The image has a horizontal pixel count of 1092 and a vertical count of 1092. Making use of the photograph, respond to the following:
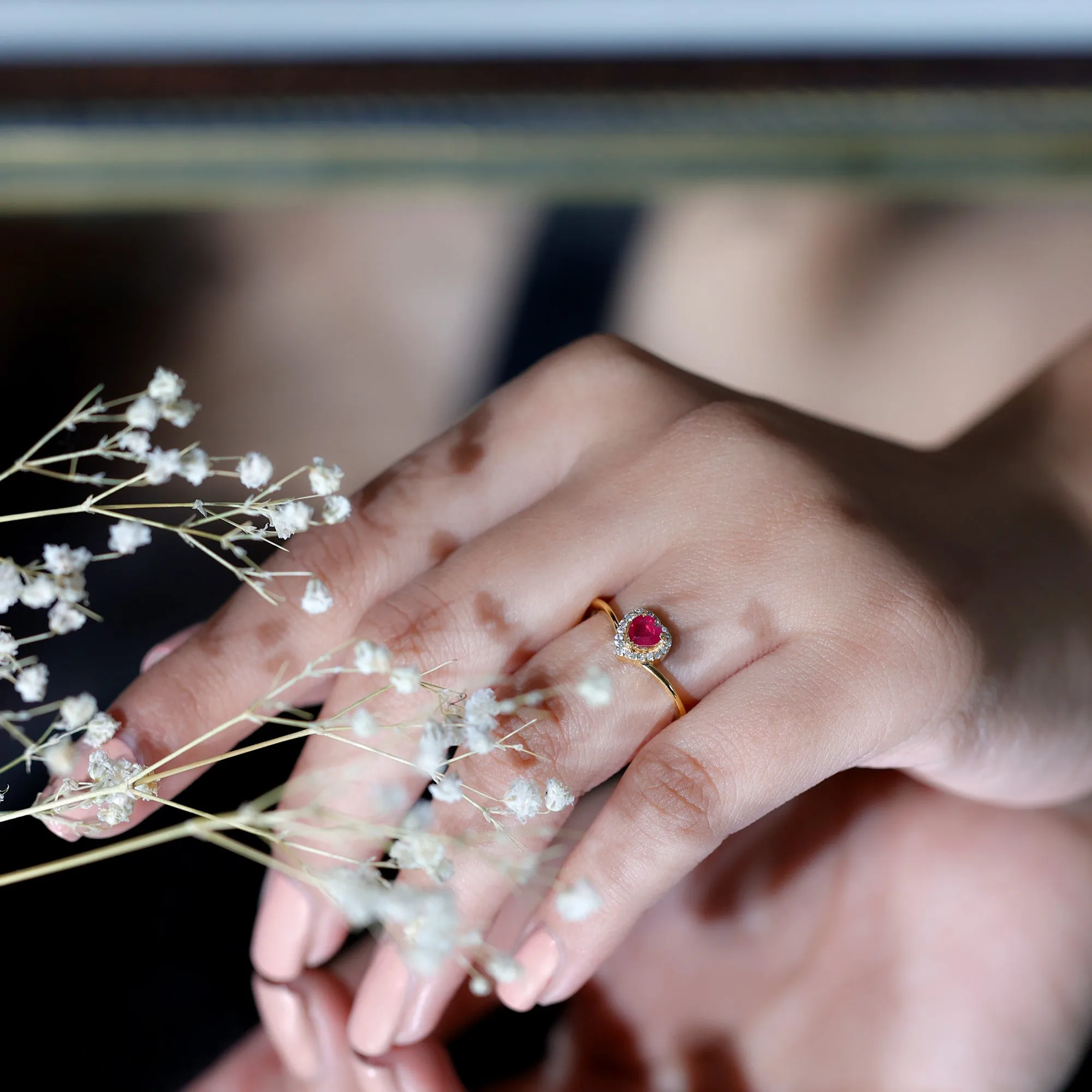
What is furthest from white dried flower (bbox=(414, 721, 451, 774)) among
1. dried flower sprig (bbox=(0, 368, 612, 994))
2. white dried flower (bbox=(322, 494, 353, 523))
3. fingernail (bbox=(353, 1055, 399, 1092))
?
fingernail (bbox=(353, 1055, 399, 1092))

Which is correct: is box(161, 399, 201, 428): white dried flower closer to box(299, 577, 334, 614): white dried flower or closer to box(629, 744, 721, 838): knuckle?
box(299, 577, 334, 614): white dried flower

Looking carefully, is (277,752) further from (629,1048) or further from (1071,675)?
(1071,675)

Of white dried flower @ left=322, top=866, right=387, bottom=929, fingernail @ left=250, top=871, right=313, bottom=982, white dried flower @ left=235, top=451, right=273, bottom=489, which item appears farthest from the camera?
fingernail @ left=250, top=871, right=313, bottom=982

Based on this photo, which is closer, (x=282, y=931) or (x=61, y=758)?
(x=61, y=758)

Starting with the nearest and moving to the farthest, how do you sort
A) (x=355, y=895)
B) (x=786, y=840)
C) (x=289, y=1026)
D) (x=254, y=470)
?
1. (x=355, y=895)
2. (x=254, y=470)
3. (x=289, y=1026)
4. (x=786, y=840)

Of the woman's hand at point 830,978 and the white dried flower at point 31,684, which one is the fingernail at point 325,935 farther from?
the white dried flower at point 31,684

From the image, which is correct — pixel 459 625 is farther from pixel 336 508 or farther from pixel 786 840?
pixel 786 840

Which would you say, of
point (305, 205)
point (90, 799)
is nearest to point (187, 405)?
point (90, 799)

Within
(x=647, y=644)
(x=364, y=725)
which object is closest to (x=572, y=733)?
(x=647, y=644)
